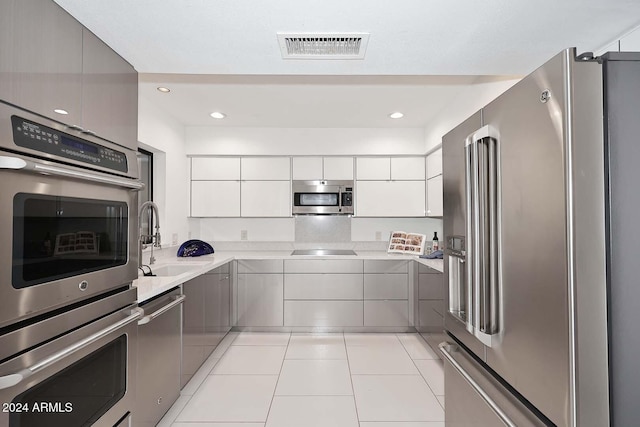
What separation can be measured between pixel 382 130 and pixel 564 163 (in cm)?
351

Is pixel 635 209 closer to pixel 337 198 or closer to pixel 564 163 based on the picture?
pixel 564 163

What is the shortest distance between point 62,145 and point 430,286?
9.85ft

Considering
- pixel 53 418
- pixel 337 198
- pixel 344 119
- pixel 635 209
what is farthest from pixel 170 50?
pixel 337 198

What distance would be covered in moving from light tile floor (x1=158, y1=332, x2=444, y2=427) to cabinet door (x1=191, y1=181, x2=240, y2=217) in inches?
58.8

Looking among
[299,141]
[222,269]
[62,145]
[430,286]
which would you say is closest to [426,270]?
[430,286]

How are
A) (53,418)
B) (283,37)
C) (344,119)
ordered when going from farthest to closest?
(344,119) → (283,37) → (53,418)

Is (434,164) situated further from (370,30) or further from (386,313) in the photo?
(370,30)

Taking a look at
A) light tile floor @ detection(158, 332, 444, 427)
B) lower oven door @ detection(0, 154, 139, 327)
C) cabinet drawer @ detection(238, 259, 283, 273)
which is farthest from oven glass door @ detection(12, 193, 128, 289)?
cabinet drawer @ detection(238, 259, 283, 273)

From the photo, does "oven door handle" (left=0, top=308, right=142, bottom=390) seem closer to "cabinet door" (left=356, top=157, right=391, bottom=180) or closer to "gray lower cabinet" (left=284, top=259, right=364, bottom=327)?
"gray lower cabinet" (left=284, top=259, right=364, bottom=327)

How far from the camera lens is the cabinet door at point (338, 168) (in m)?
4.27

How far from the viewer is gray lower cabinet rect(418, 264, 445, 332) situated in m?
3.06

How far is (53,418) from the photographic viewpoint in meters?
1.17

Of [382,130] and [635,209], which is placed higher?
[382,130]

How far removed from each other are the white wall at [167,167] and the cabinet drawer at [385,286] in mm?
2194
